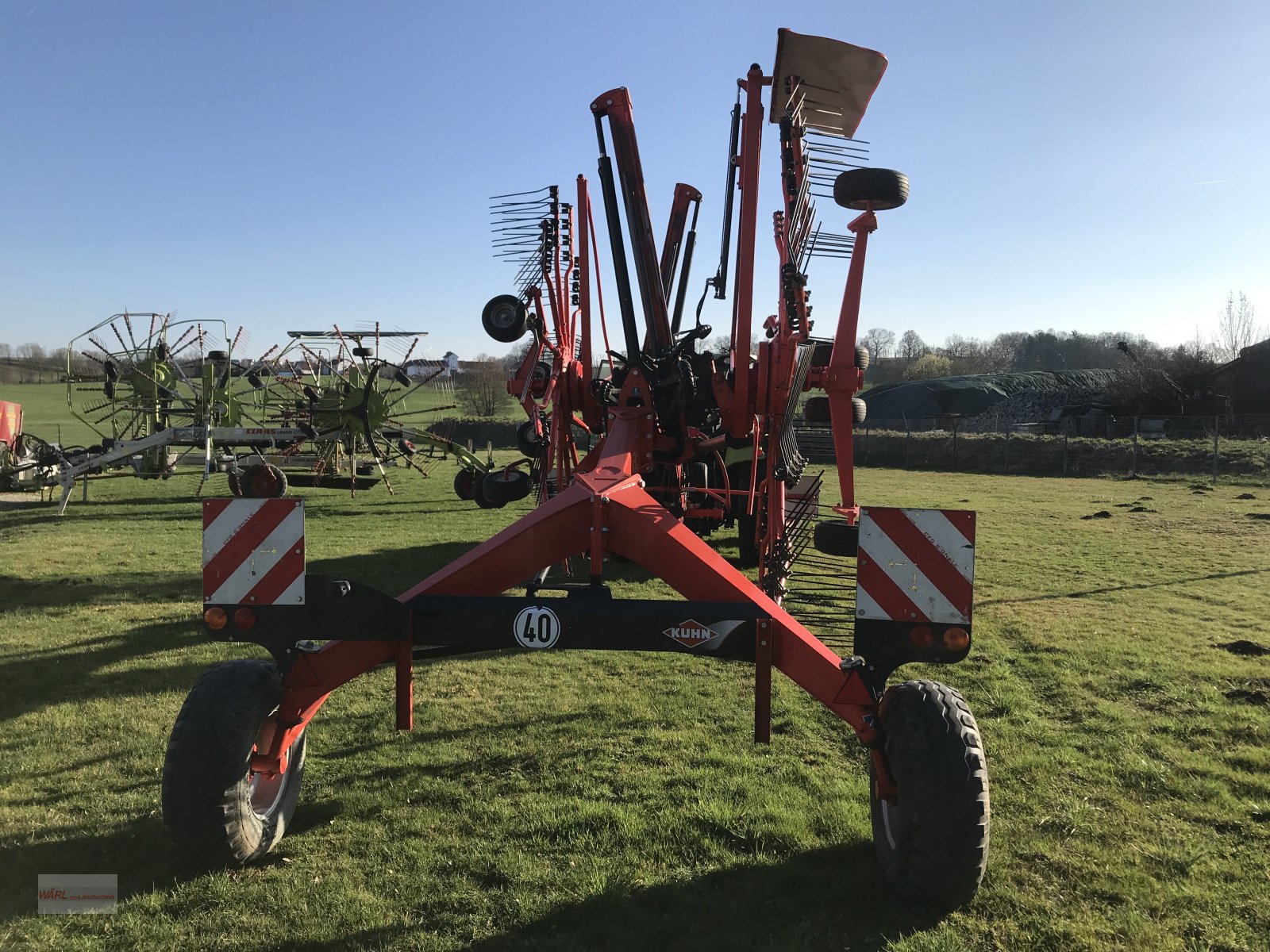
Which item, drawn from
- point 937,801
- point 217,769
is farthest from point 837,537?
point 217,769

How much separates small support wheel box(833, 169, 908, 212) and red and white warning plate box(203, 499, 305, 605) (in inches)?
123

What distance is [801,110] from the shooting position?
4.84m

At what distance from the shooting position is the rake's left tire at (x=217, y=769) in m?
2.76

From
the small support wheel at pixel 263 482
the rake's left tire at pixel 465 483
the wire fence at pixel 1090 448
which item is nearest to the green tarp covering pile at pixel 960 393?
the wire fence at pixel 1090 448

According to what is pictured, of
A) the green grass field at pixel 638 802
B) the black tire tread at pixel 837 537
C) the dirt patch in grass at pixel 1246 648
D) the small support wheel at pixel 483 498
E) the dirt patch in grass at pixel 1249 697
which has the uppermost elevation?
the black tire tread at pixel 837 537

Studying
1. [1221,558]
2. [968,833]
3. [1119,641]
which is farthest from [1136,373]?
[968,833]

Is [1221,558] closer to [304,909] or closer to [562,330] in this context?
[562,330]

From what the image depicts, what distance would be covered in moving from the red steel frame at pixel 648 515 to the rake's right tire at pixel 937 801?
0.16 metres

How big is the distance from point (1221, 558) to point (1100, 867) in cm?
841

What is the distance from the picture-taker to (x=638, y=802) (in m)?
3.52

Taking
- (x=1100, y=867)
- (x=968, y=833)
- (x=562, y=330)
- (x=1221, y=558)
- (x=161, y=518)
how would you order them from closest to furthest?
(x=968, y=833), (x=1100, y=867), (x=562, y=330), (x=1221, y=558), (x=161, y=518)

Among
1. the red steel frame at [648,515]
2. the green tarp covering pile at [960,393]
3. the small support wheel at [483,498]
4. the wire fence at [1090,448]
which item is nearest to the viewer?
the red steel frame at [648,515]

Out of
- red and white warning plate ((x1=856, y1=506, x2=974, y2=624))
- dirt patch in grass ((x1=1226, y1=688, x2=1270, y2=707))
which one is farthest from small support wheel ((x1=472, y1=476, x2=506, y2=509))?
dirt patch in grass ((x1=1226, y1=688, x2=1270, y2=707))

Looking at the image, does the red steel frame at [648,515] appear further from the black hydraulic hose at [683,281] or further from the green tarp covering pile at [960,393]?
the green tarp covering pile at [960,393]
